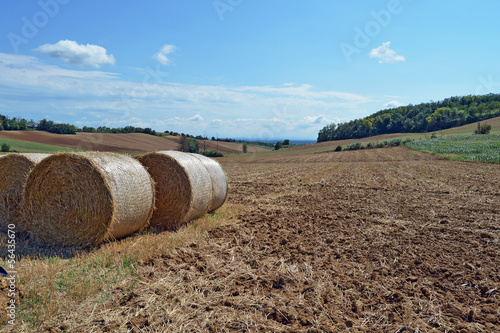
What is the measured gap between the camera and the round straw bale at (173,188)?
7.15 m

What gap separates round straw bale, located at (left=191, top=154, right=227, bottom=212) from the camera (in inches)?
326

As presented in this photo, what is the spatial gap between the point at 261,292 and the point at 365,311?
1.29 m

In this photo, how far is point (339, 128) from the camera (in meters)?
104

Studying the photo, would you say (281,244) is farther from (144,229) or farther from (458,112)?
(458,112)

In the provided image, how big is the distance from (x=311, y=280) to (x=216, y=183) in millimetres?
4345

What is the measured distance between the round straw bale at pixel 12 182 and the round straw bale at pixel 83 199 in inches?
39.6

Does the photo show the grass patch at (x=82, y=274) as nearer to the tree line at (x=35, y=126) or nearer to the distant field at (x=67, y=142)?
the distant field at (x=67, y=142)

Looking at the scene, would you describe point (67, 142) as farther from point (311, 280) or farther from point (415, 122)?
point (415, 122)

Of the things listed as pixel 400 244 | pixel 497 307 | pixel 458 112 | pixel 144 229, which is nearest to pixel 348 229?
pixel 400 244

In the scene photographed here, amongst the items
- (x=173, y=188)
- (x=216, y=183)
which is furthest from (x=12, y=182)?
(x=216, y=183)

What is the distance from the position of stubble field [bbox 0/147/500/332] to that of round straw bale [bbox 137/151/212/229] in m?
0.79

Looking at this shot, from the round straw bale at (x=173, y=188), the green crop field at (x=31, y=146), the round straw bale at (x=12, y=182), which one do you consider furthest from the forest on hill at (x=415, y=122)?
the round straw bale at (x=12, y=182)

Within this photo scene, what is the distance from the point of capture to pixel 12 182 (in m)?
7.08

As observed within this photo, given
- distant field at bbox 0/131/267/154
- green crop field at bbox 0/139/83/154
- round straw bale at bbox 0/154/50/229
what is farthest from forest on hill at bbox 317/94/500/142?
round straw bale at bbox 0/154/50/229
